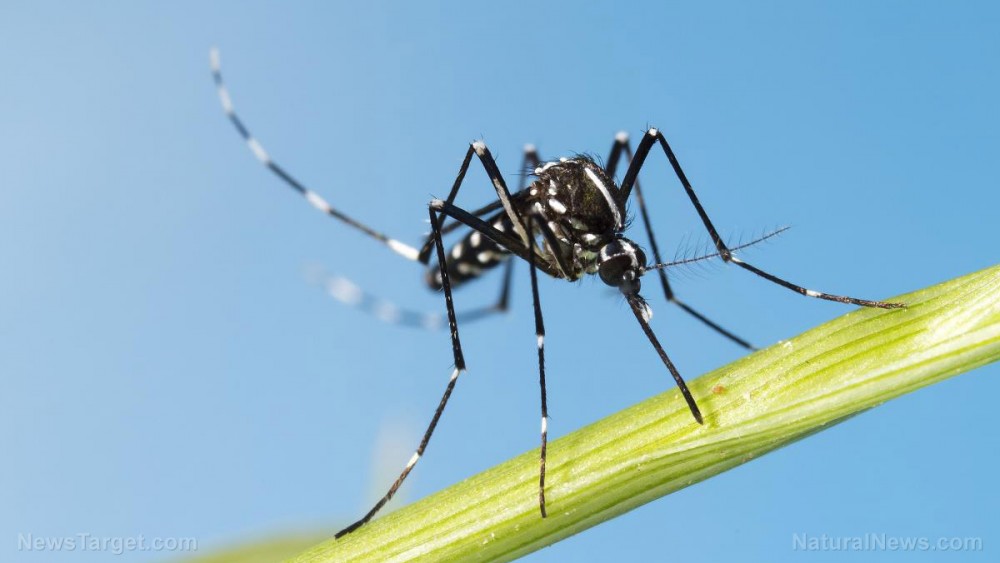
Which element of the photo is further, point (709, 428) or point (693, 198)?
point (693, 198)

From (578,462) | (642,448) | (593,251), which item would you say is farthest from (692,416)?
(593,251)

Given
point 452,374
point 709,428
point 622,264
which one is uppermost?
point 622,264

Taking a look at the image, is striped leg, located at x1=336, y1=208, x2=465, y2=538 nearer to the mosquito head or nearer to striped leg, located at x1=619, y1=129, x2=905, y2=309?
the mosquito head

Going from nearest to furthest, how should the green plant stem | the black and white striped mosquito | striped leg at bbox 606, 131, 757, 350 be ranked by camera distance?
1. the green plant stem
2. the black and white striped mosquito
3. striped leg at bbox 606, 131, 757, 350

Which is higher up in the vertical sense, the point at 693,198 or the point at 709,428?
the point at 693,198

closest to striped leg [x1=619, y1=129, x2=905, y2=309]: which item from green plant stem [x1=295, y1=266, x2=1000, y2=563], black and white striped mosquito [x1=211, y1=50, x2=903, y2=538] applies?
black and white striped mosquito [x1=211, y1=50, x2=903, y2=538]

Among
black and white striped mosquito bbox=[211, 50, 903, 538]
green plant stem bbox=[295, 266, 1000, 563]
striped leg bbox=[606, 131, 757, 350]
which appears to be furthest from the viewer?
striped leg bbox=[606, 131, 757, 350]

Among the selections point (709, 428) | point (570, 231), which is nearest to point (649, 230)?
point (570, 231)

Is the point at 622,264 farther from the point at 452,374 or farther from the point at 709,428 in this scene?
the point at 709,428
